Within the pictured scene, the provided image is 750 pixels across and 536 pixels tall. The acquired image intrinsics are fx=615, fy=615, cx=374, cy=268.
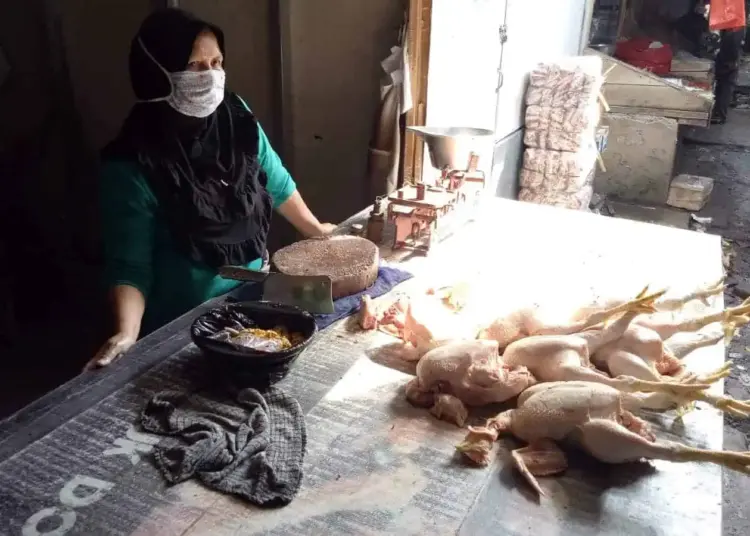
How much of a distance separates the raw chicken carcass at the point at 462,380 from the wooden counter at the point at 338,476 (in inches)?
1.7

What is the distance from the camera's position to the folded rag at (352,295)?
191 cm

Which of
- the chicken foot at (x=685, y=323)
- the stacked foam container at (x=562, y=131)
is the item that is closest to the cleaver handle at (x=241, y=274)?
the chicken foot at (x=685, y=323)

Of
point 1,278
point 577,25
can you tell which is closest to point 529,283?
point 1,278

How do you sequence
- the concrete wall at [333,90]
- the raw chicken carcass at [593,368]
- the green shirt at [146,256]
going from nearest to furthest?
the raw chicken carcass at [593,368] < the green shirt at [146,256] < the concrete wall at [333,90]

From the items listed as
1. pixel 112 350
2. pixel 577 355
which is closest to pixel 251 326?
pixel 112 350

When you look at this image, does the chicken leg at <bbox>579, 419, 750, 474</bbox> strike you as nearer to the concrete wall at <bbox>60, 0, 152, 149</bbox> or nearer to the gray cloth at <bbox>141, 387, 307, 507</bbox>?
the gray cloth at <bbox>141, 387, 307, 507</bbox>

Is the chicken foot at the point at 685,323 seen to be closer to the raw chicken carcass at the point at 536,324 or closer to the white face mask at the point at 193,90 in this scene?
the raw chicken carcass at the point at 536,324

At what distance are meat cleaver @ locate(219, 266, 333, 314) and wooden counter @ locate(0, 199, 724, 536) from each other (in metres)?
0.10

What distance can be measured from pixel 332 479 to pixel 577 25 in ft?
21.4

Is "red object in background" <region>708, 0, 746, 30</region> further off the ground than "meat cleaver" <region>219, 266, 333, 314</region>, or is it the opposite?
"red object in background" <region>708, 0, 746, 30</region>

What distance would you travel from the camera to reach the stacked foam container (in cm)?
492

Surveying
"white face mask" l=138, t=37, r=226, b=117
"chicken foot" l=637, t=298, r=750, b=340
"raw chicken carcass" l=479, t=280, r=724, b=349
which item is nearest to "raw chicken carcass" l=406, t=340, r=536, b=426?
"raw chicken carcass" l=479, t=280, r=724, b=349

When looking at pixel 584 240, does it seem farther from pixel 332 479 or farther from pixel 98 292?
pixel 98 292

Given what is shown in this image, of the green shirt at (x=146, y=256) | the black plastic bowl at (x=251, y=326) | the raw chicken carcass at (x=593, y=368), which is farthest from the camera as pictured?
the green shirt at (x=146, y=256)
